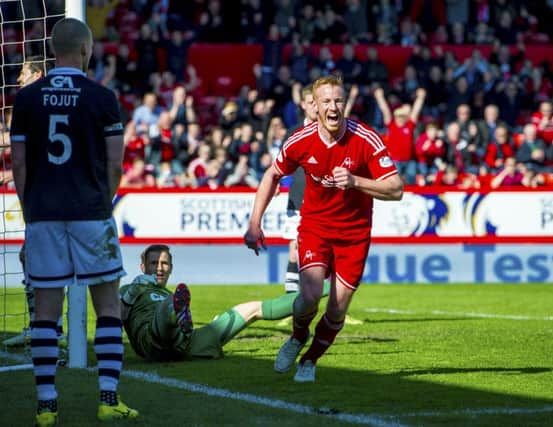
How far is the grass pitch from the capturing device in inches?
283

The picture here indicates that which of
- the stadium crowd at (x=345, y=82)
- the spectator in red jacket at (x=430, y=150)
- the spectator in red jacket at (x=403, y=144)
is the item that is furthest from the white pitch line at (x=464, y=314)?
the spectator in red jacket at (x=430, y=150)

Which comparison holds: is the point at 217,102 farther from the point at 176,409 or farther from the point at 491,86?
the point at 176,409

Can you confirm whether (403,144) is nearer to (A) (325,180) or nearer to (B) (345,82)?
(B) (345,82)

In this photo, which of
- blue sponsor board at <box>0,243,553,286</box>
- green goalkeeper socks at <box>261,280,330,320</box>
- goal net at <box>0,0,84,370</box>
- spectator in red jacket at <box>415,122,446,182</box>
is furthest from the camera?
spectator in red jacket at <box>415,122,446,182</box>

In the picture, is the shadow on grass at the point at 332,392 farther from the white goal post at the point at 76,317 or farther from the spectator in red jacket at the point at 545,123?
the spectator in red jacket at the point at 545,123

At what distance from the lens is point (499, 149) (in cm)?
2350

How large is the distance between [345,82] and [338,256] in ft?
57.5

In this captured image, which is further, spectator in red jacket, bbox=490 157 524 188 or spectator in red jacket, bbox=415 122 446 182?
spectator in red jacket, bbox=415 122 446 182

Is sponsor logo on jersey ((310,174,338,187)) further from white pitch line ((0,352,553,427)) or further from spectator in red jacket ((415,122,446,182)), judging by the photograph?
spectator in red jacket ((415,122,446,182))

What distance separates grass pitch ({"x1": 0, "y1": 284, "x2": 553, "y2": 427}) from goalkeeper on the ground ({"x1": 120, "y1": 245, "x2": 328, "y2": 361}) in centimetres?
17

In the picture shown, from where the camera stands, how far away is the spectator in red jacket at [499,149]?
23.3 meters

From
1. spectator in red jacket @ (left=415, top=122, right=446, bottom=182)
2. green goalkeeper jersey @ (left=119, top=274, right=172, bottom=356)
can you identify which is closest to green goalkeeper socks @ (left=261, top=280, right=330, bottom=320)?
green goalkeeper jersey @ (left=119, top=274, right=172, bottom=356)

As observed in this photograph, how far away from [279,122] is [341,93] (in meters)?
14.2

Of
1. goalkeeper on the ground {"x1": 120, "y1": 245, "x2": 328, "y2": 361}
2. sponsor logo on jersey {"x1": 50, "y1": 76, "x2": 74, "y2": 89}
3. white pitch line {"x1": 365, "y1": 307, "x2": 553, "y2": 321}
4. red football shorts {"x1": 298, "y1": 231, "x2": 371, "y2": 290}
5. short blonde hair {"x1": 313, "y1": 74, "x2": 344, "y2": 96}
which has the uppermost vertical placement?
short blonde hair {"x1": 313, "y1": 74, "x2": 344, "y2": 96}
